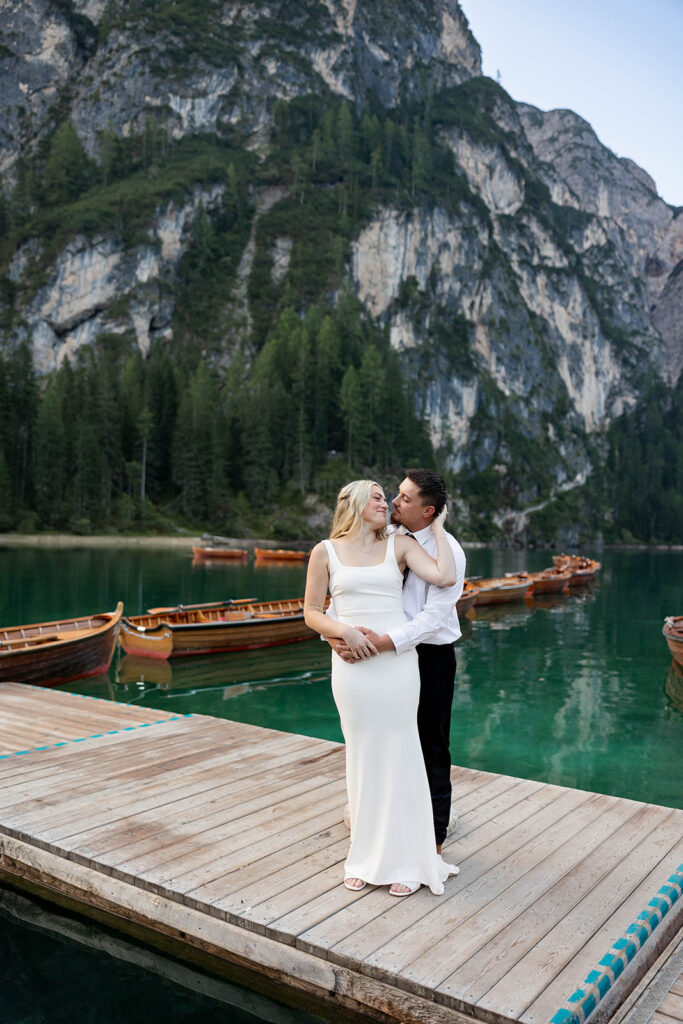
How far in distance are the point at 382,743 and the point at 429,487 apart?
1.68 m

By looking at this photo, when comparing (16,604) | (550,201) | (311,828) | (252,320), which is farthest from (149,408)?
(550,201)

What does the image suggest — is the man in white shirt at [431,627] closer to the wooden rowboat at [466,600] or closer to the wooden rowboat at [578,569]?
the wooden rowboat at [466,600]

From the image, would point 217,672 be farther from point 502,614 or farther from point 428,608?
point 502,614

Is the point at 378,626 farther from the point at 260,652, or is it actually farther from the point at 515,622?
the point at 515,622

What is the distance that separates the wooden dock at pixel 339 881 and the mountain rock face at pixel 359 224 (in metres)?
107

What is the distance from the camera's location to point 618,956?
429cm

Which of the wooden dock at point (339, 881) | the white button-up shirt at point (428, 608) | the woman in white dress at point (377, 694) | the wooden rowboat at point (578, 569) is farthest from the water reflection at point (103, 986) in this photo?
the wooden rowboat at point (578, 569)

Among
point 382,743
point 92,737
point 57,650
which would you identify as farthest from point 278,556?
point 382,743

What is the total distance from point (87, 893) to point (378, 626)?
9.59 ft

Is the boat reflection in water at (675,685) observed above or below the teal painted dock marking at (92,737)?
below

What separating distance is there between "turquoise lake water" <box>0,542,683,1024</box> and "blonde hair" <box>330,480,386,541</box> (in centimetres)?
322

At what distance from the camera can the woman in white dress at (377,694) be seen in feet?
16.0

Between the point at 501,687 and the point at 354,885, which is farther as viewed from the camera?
the point at 501,687

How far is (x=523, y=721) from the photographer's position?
16609 millimetres
